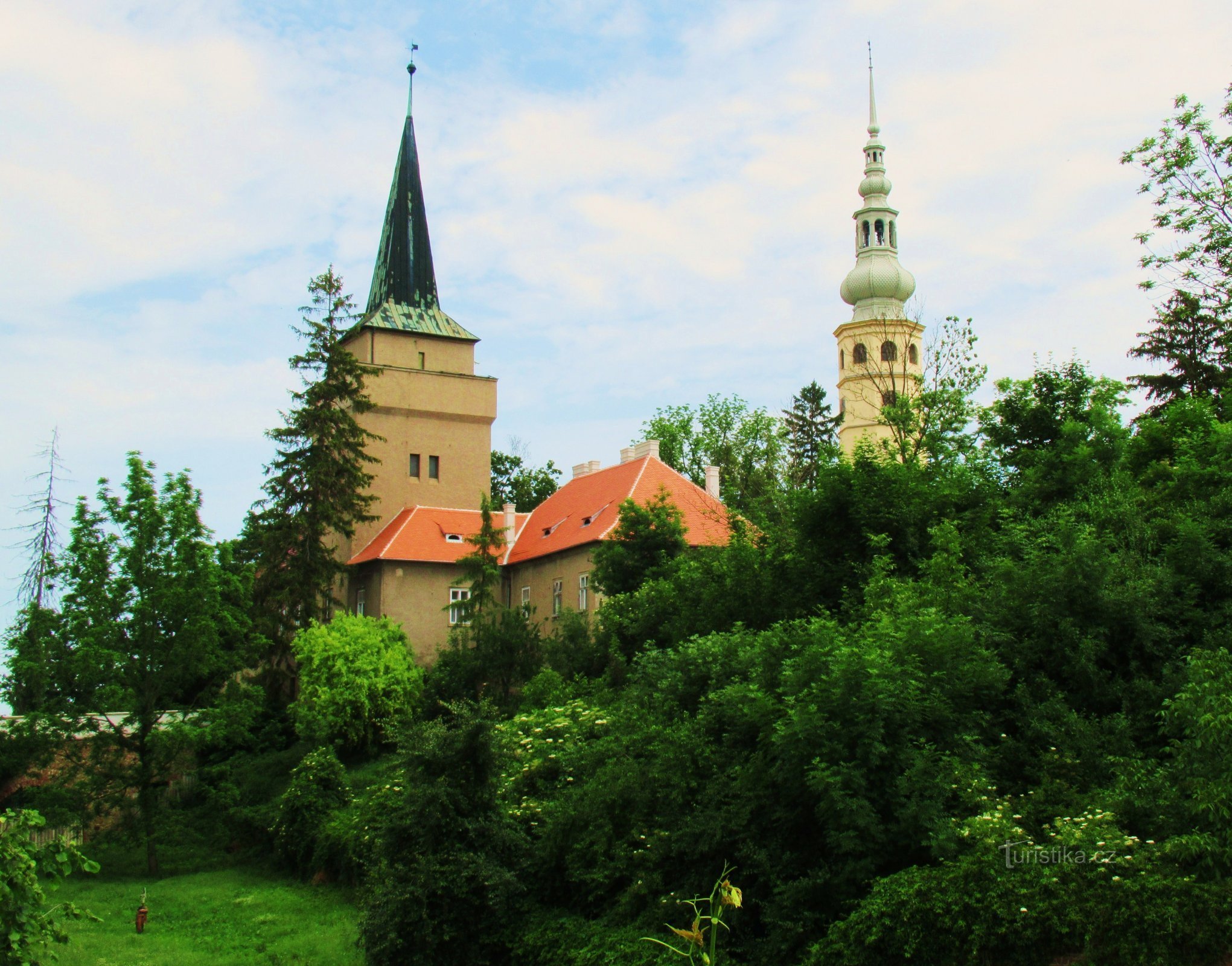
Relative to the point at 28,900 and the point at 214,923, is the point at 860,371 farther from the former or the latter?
the point at 28,900

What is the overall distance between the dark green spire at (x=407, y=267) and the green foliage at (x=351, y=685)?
15374mm

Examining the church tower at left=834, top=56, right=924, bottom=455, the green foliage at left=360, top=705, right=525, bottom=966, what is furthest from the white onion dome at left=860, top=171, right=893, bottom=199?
the green foliage at left=360, top=705, right=525, bottom=966

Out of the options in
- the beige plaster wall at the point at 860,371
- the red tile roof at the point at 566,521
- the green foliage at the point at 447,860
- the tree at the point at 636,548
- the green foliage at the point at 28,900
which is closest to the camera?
the green foliage at the point at 28,900

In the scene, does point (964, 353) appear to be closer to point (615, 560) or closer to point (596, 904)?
point (615, 560)

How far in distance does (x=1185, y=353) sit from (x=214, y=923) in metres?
27.6

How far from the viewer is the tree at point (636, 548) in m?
34.2

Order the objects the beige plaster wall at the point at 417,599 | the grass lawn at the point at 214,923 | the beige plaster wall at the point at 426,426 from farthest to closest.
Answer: the beige plaster wall at the point at 426,426 < the beige plaster wall at the point at 417,599 < the grass lawn at the point at 214,923

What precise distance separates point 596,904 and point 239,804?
19.6 metres

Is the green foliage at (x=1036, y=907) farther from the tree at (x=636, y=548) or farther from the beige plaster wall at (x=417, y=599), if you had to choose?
the beige plaster wall at (x=417, y=599)

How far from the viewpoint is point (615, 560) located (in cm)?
3419

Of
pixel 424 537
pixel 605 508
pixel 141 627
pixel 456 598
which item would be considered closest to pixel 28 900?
pixel 141 627

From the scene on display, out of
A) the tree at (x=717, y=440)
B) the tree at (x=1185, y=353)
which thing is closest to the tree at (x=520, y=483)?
the tree at (x=717, y=440)

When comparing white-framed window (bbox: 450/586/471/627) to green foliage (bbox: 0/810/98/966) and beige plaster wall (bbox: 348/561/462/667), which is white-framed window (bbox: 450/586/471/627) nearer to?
beige plaster wall (bbox: 348/561/462/667)

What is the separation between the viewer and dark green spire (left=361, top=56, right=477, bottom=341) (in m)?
48.9
